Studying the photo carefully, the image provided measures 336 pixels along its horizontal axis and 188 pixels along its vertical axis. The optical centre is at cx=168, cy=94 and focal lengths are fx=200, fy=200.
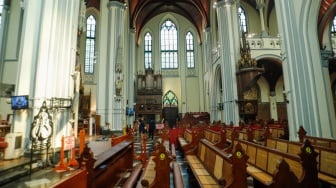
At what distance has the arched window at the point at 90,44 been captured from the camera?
18.9 metres

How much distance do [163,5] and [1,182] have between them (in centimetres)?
2306

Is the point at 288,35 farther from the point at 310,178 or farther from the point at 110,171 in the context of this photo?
the point at 110,171

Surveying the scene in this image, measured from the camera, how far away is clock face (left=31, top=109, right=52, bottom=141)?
13.1ft

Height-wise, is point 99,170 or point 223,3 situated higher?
point 223,3

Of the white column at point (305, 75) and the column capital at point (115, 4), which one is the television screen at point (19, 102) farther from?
the column capital at point (115, 4)

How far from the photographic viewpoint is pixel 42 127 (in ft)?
13.8

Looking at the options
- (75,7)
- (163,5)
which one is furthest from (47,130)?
(163,5)

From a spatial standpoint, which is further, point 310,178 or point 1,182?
point 1,182

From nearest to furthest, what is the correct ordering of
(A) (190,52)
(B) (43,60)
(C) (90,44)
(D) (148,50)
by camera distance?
(B) (43,60), (C) (90,44), (D) (148,50), (A) (190,52)

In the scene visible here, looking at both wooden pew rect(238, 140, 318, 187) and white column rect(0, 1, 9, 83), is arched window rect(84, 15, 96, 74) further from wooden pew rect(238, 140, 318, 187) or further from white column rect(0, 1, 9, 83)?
wooden pew rect(238, 140, 318, 187)

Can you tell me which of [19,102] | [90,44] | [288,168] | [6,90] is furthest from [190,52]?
[288,168]

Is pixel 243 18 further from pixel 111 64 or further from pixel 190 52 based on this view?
pixel 111 64

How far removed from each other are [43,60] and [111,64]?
7.31 m

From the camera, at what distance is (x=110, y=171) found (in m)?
3.45
